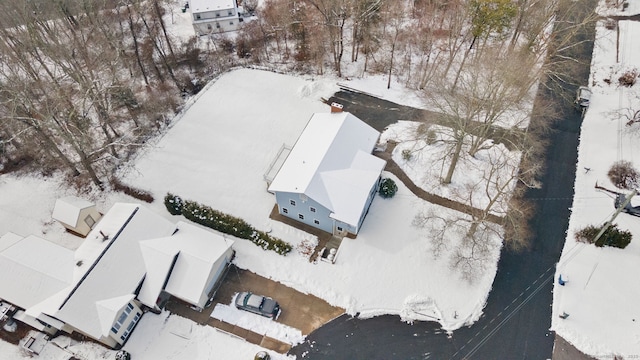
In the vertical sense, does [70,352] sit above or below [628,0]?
below

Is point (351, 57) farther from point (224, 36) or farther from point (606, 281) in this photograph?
point (606, 281)

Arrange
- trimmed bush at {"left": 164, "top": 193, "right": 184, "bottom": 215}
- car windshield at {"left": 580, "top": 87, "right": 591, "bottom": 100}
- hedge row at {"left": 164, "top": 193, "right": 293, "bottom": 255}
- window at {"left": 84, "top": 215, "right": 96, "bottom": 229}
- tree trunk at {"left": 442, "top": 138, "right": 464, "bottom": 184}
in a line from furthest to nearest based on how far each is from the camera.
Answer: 1. car windshield at {"left": 580, "top": 87, "right": 591, "bottom": 100}
2. trimmed bush at {"left": 164, "top": 193, "right": 184, "bottom": 215}
3. tree trunk at {"left": 442, "top": 138, "right": 464, "bottom": 184}
4. window at {"left": 84, "top": 215, "right": 96, "bottom": 229}
5. hedge row at {"left": 164, "top": 193, "right": 293, "bottom": 255}

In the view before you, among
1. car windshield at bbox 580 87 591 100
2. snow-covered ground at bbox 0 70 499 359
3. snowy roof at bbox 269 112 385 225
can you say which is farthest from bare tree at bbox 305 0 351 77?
car windshield at bbox 580 87 591 100

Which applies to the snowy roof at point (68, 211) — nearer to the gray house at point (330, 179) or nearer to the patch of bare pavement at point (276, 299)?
the patch of bare pavement at point (276, 299)

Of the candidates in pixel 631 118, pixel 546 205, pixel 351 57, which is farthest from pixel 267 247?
pixel 631 118

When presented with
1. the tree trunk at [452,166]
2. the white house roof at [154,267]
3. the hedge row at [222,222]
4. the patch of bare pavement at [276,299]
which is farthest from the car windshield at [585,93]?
the white house roof at [154,267]

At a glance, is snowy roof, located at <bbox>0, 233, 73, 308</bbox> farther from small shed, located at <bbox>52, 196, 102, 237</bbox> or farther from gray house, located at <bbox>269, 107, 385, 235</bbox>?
gray house, located at <bbox>269, 107, 385, 235</bbox>

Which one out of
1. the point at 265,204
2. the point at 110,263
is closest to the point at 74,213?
the point at 110,263

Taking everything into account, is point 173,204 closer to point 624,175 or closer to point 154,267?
point 154,267
